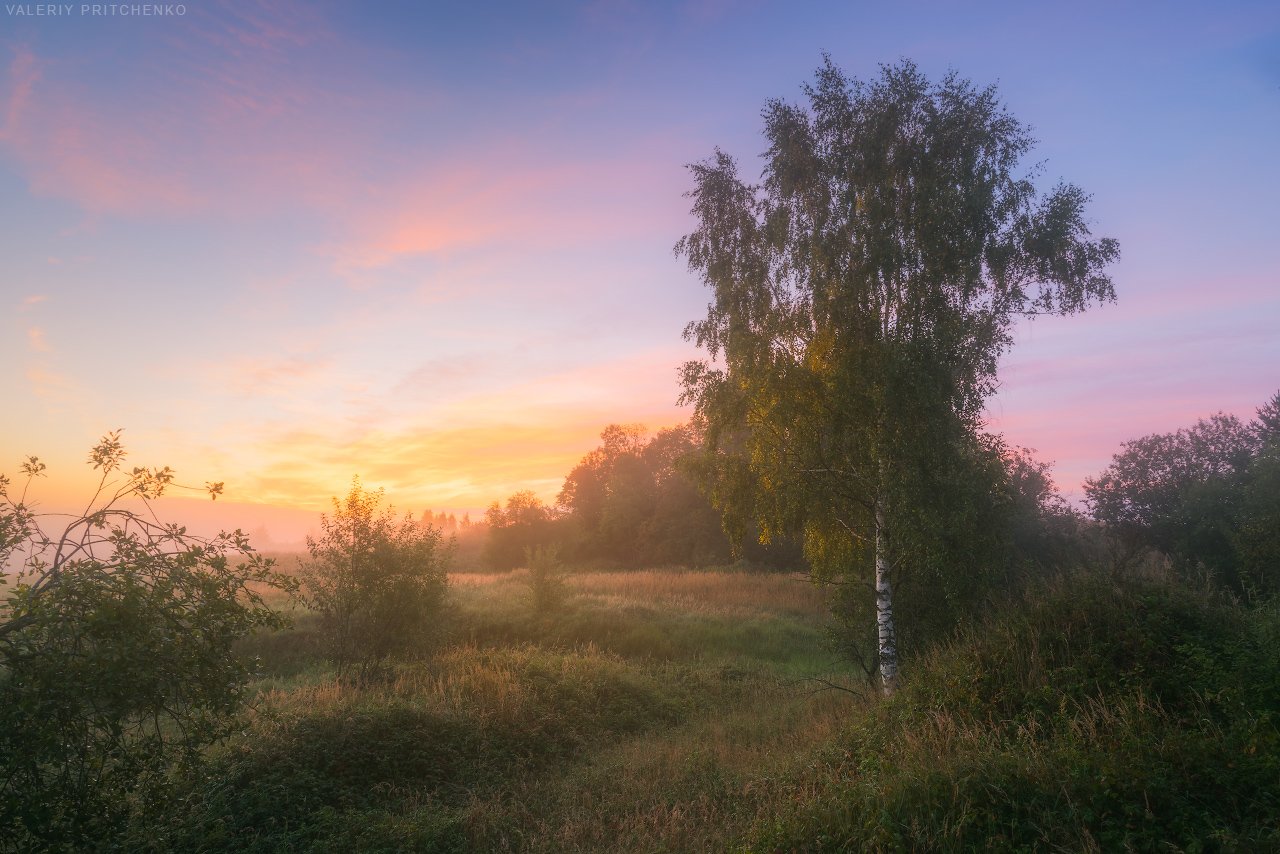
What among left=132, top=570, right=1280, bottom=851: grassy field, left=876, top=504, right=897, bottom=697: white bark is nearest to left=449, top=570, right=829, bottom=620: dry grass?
left=132, top=570, right=1280, bottom=851: grassy field

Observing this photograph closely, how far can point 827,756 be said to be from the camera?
9047 millimetres

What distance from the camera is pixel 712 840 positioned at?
7.62 m

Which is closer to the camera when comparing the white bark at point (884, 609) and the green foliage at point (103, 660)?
the green foliage at point (103, 660)

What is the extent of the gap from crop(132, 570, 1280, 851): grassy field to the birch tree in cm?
343

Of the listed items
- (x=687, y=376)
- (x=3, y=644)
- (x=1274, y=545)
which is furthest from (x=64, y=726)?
(x=1274, y=545)

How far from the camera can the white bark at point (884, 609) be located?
13.3m

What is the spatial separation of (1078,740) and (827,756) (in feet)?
10.5

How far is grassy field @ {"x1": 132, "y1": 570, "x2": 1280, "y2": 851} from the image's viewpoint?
19.7 feet

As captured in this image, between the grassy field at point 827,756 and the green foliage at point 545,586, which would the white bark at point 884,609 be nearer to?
the grassy field at point 827,756

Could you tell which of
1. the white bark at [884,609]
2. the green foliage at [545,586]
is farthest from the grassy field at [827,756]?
the green foliage at [545,586]

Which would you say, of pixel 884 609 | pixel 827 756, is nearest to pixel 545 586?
pixel 884 609

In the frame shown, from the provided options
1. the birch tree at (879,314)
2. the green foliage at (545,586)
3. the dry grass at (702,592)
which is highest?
the birch tree at (879,314)

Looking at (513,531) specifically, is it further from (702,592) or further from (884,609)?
(884,609)

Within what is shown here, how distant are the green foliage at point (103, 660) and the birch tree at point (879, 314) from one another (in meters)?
10.5
